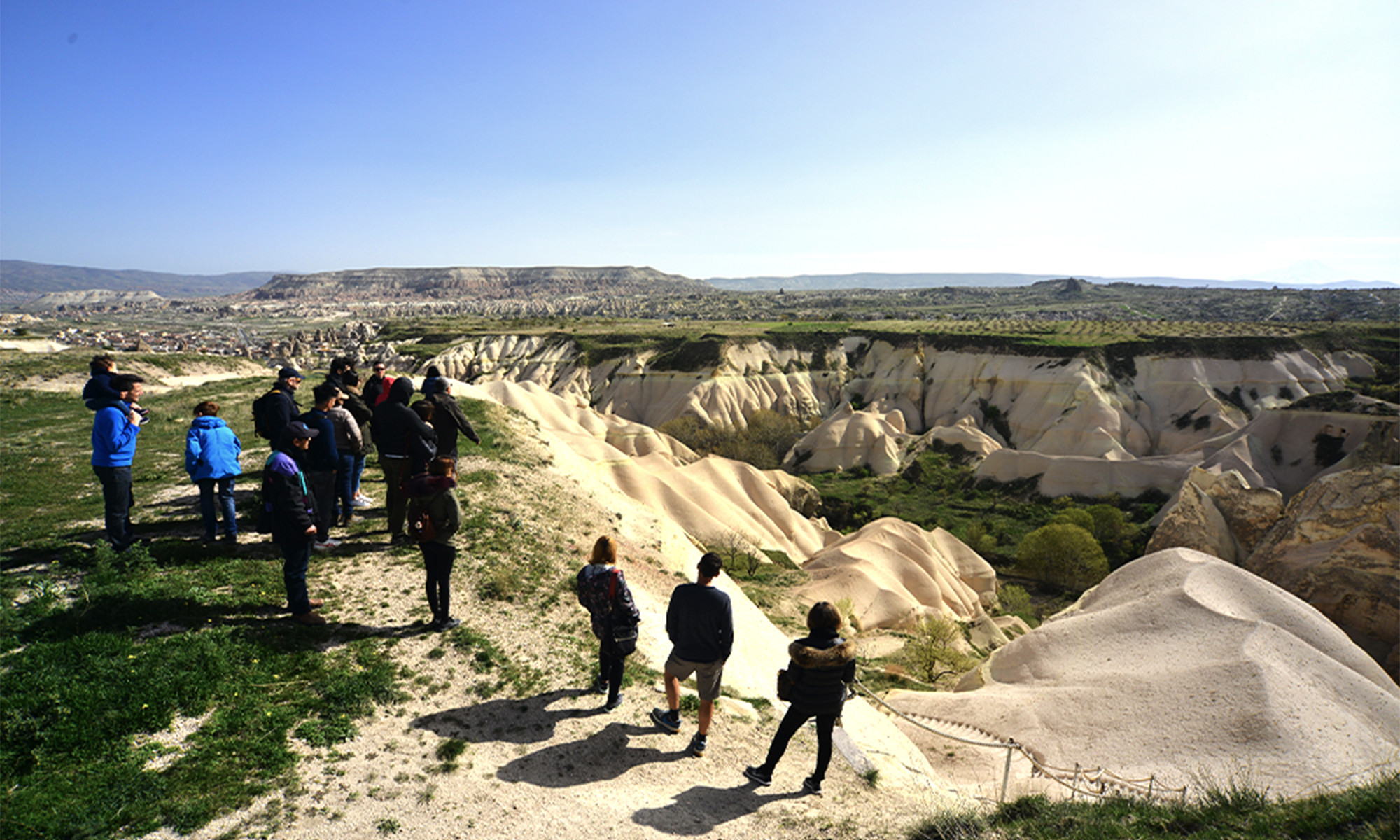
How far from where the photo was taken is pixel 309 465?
9570mm

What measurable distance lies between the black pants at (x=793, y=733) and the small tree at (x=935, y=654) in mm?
13886

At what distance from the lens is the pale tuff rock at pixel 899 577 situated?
2608 cm

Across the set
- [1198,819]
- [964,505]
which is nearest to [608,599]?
[1198,819]

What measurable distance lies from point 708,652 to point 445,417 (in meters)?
6.77

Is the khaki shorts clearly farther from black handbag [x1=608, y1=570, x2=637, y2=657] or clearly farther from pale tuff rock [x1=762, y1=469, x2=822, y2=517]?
pale tuff rock [x1=762, y1=469, x2=822, y2=517]

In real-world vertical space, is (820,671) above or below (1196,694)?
above

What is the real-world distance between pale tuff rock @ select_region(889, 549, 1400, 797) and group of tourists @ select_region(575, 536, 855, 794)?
8.20 metres

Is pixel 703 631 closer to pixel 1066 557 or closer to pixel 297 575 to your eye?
pixel 297 575

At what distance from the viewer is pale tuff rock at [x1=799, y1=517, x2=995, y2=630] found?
85.6ft

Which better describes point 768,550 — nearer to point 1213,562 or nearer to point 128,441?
point 1213,562

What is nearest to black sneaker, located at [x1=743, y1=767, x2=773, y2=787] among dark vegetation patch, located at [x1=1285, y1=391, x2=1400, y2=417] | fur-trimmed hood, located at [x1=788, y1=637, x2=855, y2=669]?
fur-trimmed hood, located at [x1=788, y1=637, x2=855, y2=669]

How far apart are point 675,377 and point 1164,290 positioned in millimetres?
193380

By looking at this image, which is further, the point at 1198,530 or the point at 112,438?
the point at 1198,530

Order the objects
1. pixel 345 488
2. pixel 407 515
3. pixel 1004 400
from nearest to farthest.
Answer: pixel 345 488
pixel 407 515
pixel 1004 400
